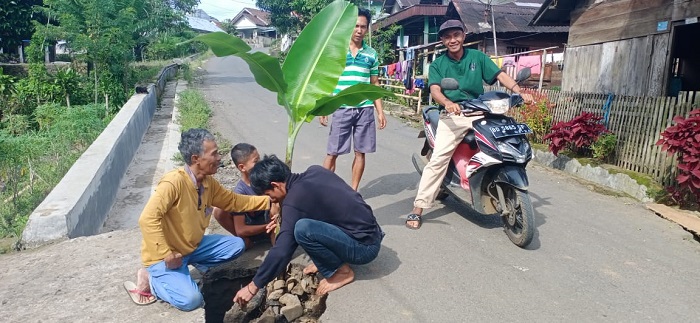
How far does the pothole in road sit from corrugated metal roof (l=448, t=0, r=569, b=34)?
1417 cm

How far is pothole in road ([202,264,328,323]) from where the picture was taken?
320cm

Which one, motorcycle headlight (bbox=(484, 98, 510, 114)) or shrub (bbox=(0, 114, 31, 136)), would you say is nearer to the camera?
motorcycle headlight (bbox=(484, 98, 510, 114))

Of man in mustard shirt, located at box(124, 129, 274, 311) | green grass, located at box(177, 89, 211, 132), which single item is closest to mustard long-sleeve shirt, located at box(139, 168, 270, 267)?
man in mustard shirt, located at box(124, 129, 274, 311)

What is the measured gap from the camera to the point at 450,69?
176 inches

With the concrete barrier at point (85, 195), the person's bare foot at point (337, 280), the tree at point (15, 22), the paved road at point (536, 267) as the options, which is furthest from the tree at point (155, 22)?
the person's bare foot at point (337, 280)

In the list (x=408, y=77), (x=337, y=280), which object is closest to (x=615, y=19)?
(x=408, y=77)

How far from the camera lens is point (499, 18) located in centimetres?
1630

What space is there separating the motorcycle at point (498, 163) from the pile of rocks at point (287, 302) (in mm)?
1659

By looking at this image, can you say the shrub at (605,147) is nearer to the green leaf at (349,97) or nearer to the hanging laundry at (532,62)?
the green leaf at (349,97)

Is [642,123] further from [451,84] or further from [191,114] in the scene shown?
[191,114]

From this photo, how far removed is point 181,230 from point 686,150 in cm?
463

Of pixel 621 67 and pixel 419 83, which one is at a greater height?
pixel 621 67

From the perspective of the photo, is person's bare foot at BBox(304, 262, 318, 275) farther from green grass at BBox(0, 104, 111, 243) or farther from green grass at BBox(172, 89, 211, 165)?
green grass at BBox(172, 89, 211, 165)

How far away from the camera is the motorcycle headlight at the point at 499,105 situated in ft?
12.9
